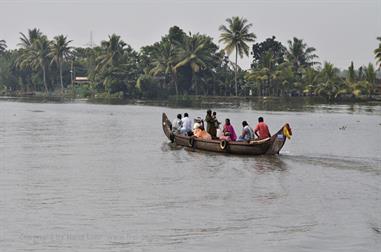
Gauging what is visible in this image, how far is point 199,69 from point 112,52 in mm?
13593

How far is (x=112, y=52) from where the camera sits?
315 ft

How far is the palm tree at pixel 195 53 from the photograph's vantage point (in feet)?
285

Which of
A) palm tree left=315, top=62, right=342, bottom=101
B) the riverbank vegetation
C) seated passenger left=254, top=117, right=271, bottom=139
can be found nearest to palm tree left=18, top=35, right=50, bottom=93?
the riverbank vegetation

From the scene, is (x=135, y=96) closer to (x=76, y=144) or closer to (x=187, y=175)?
(x=76, y=144)

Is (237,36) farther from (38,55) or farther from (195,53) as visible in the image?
(38,55)

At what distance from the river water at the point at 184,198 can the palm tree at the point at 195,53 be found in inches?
2217

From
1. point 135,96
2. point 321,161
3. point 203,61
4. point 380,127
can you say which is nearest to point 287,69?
point 203,61

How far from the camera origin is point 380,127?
144 ft

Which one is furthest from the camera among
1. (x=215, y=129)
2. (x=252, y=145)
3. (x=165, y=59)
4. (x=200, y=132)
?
(x=165, y=59)

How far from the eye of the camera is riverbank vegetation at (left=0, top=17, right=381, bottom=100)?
83.2 meters

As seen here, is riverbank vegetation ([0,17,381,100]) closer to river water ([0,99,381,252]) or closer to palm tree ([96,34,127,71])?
palm tree ([96,34,127,71])

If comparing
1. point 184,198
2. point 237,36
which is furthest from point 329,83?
point 184,198

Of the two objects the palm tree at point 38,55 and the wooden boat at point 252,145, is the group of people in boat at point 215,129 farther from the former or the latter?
the palm tree at point 38,55

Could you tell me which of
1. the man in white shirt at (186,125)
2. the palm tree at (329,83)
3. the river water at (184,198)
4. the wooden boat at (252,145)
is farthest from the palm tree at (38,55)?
the wooden boat at (252,145)
